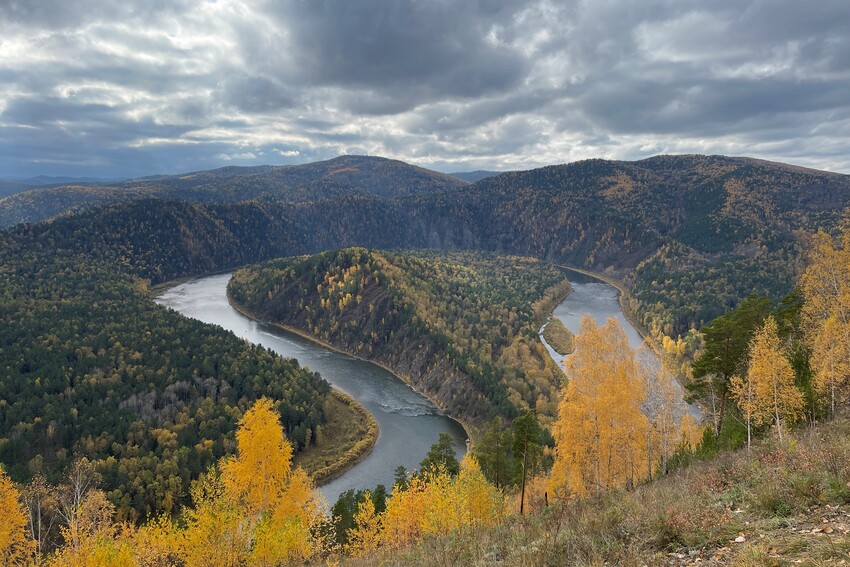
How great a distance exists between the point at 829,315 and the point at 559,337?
124 metres

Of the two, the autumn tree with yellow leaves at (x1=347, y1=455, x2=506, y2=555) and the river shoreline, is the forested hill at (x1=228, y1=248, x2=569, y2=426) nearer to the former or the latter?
the river shoreline

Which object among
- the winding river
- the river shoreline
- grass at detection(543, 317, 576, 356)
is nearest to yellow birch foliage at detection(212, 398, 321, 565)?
the winding river

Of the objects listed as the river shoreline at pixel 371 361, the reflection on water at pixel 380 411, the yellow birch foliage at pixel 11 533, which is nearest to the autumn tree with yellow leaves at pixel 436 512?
the yellow birch foliage at pixel 11 533

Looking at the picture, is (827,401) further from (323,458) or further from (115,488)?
(115,488)

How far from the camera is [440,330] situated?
14462 cm

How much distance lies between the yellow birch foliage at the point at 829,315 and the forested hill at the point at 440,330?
66.0 metres

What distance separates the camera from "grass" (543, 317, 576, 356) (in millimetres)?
148250

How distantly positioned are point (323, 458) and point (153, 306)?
345ft

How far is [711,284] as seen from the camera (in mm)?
189375

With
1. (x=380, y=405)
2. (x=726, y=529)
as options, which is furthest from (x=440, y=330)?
(x=726, y=529)

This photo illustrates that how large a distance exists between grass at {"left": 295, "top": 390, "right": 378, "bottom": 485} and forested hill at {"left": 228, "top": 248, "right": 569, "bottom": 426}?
2140 cm

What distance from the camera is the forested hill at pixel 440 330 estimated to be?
370 feet

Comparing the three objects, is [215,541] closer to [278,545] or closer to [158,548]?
[278,545]

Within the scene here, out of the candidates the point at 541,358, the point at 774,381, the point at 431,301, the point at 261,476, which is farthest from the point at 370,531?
the point at 431,301
